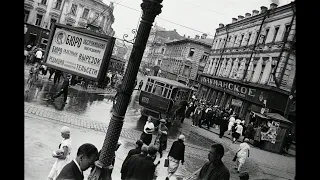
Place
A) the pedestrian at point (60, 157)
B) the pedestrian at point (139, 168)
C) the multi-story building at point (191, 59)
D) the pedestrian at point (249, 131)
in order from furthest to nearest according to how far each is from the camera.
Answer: the multi-story building at point (191, 59) < the pedestrian at point (249, 131) < the pedestrian at point (60, 157) < the pedestrian at point (139, 168)

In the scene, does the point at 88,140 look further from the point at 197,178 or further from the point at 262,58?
the point at 262,58

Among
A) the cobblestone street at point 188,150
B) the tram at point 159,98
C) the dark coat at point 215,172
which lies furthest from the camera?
the tram at point 159,98

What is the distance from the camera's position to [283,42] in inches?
886

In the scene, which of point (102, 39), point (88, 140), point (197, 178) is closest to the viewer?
point (102, 39)

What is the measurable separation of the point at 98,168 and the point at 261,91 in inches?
841

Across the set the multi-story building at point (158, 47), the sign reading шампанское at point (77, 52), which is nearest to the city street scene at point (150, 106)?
the sign reading шампанское at point (77, 52)

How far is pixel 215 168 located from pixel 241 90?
75.3 ft

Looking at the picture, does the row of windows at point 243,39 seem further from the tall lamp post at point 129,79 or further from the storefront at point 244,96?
the tall lamp post at point 129,79

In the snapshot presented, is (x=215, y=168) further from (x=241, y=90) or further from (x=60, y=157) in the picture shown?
(x=241, y=90)

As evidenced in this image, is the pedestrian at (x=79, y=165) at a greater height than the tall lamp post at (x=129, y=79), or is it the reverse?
the tall lamp post at (x=129, y=79)

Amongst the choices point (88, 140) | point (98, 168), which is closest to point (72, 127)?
point (88, 140)

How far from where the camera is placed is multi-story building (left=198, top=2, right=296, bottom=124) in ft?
71.6

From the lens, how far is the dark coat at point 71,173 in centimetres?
319

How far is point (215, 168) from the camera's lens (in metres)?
4.47
